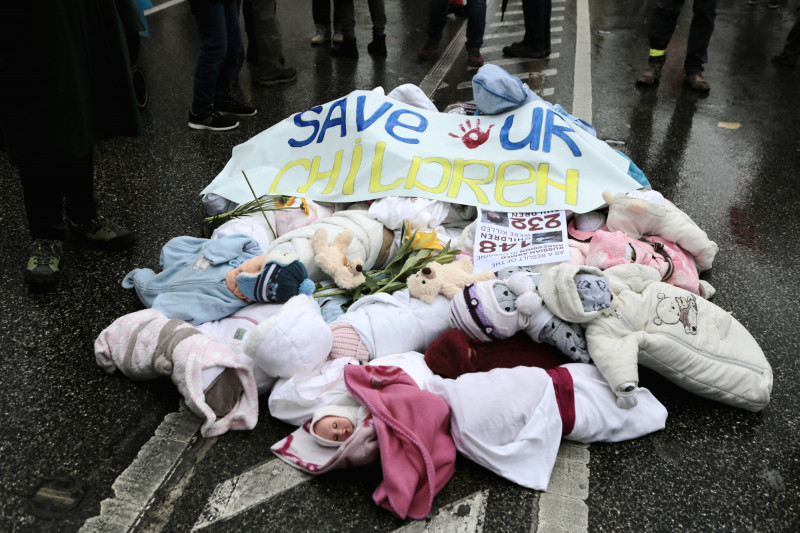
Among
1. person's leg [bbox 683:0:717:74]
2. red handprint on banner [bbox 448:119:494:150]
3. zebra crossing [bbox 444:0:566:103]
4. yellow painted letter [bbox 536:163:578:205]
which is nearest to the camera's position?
yellow painted letter [bbox 536:163:578:205]

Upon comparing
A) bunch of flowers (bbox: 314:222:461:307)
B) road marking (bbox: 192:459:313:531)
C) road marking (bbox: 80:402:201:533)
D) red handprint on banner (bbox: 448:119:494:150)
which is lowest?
road marking (bbox: 192:459:313:531)

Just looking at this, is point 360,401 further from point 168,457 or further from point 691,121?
point 691,121

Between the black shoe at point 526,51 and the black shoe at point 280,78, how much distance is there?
221 cm

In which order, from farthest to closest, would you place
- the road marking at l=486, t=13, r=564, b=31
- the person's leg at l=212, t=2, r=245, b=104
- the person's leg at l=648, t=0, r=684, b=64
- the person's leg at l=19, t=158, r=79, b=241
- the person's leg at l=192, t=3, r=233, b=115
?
the road marking at l=486, t=13, r=564, b=31, the person's leg at l=648, t=0, r=684, b=64, the person's leg at l=212, t=2, r=245, b=104, the person's leg at l=192, t=3, r=233, b=115, the person's leg at l=19, t=158, r=79, b=241

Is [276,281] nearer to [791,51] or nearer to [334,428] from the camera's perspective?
[334,428]

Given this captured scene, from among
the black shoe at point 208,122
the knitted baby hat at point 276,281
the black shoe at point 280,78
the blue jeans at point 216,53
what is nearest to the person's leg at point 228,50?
the blue jeans at point 216,53

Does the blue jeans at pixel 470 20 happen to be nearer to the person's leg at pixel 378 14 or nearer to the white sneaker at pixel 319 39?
the person's leg at pixel 378 14

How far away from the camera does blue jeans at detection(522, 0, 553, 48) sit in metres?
5.94

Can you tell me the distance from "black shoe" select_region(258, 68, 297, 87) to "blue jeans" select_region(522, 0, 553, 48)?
7.54 feet

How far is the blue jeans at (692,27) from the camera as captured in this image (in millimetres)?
5156

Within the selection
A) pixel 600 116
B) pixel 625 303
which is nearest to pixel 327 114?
pixel 625 303

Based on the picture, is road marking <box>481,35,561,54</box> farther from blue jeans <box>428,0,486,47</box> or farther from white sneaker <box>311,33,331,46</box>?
white sneaker <box>311,33,331,46</box>

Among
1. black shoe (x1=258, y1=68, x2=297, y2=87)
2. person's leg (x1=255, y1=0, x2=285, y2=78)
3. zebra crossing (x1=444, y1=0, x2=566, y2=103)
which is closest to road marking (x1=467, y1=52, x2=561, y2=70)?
zebra crossing (x1=444, y1=0, x2=566, y2=103)

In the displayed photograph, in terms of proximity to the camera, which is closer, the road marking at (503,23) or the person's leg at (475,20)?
the person's leg at (475,20)
